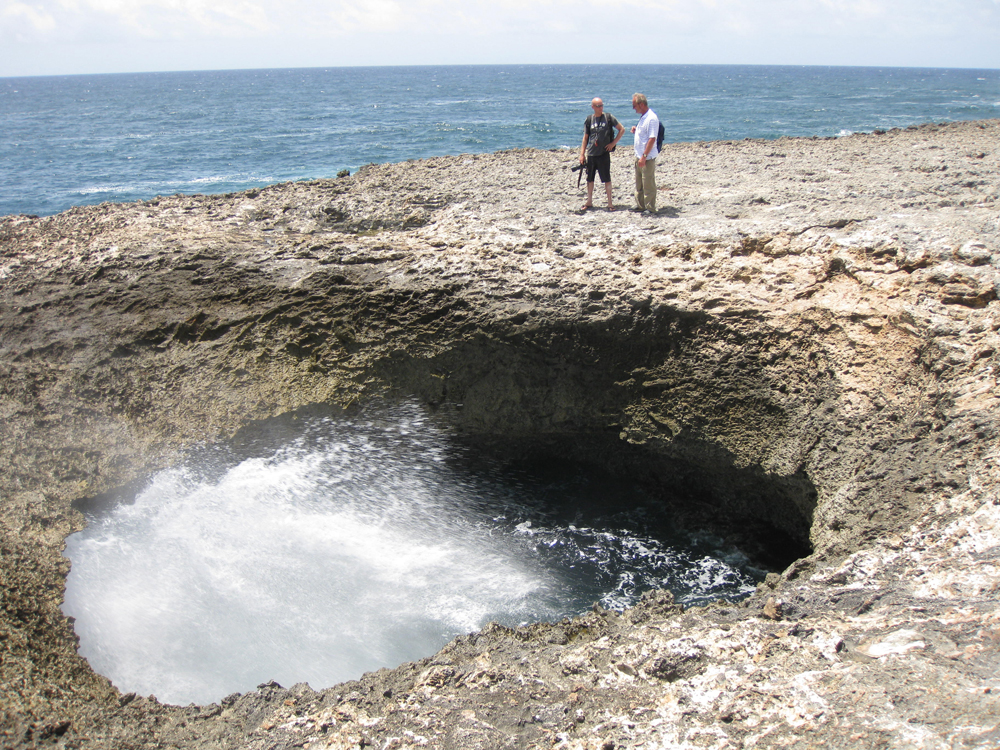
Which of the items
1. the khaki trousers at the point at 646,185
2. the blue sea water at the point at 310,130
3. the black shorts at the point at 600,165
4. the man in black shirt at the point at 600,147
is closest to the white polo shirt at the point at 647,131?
the khaki trousers at the point at 646,185

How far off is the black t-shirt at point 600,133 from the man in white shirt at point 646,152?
53cm

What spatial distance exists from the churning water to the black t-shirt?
439cm

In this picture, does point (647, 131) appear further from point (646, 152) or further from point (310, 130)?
point (310, 130)

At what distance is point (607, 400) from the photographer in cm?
755

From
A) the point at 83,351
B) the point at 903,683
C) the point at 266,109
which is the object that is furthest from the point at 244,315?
the point at 266,109

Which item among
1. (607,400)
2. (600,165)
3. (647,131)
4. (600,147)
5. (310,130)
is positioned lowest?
(607,400)

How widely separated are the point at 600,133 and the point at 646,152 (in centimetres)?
94

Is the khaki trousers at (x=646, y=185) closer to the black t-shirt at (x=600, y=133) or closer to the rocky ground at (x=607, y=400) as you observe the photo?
the rocky ground at (x=607, y=400)

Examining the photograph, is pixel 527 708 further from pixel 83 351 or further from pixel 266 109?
pixel 266 109

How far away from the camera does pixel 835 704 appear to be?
334 centimetres

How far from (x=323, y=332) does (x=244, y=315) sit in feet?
3.18

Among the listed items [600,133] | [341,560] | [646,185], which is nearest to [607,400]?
[646,185]

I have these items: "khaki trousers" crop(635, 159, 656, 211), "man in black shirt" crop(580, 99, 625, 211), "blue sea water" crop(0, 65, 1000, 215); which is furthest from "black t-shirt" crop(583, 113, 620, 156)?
"blue sea water" crop(0, 65, 1000, 215)

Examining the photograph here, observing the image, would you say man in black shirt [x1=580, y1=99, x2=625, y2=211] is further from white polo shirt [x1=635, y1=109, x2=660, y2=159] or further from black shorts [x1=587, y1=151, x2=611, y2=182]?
white polo shirt [x1=635, y1=109, x2=660, y2=159]
